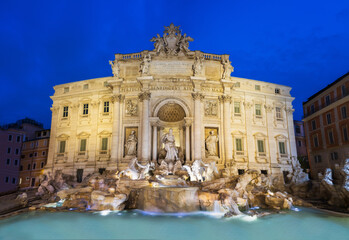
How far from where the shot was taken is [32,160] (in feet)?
135

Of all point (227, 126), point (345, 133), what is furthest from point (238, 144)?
point (345, 133)

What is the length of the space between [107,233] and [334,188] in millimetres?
18408

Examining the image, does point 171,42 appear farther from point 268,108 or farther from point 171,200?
point 171,200

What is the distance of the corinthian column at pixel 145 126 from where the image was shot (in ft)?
82.5

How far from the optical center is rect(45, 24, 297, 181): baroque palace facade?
26.3 meters

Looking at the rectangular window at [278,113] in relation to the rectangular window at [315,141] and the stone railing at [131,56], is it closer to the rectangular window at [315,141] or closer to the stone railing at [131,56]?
the rectangular window at [315,141]

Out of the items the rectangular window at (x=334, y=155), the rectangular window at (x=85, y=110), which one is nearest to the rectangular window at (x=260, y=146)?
the rectangular window at (x=334, y=155)

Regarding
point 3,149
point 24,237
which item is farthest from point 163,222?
point 3,149

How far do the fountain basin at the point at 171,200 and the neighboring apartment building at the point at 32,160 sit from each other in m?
29.6

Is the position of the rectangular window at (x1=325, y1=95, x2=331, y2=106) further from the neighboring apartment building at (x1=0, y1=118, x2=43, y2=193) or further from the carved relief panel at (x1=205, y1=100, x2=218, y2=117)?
the neighboring apartment building at (x1=0, y1=118, x2=43, y2=193)

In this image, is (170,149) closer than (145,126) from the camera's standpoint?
Yes

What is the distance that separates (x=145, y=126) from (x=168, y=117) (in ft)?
11.4

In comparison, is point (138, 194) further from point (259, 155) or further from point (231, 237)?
point (259, 155)

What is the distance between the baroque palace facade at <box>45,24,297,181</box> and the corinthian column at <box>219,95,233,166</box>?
0.10 meters
